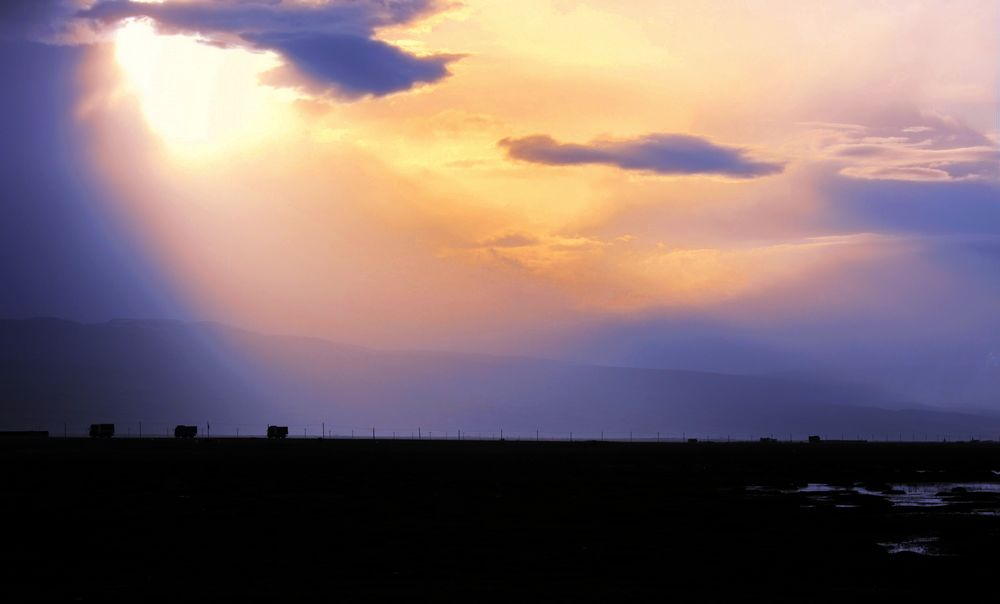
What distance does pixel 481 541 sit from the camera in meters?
51.7

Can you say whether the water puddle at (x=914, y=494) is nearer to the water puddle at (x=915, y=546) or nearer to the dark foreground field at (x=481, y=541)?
the dark foreground field at (x=481, y=541)

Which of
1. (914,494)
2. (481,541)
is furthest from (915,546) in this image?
(914,494)

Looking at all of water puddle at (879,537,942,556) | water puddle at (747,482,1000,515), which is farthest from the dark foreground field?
water puddle at (747,482,1000,515)

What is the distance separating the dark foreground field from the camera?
3947 centimetres

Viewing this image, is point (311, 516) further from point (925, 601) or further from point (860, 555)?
point (925, 601)

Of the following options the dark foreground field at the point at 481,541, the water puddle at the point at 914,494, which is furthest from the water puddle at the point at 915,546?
the water puddle at the point at 914,494

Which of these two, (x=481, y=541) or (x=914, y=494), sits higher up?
(x=481, y=541)

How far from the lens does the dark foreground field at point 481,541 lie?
39.5 meters

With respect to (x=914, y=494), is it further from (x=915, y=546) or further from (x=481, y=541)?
(x=481, y=541)

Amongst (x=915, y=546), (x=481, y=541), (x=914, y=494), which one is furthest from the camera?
(x=914, y=494)

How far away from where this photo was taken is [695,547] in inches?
1989

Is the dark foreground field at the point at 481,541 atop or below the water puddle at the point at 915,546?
atop

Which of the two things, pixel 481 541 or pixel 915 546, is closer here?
pixel 481 541

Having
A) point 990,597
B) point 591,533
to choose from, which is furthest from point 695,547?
point 990,597
